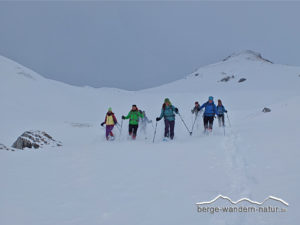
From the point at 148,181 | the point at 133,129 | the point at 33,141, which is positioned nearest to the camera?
the point at 148,181

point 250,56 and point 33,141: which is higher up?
point 250,56

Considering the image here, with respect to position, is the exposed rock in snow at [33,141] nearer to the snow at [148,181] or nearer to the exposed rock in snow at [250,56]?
the snow at [148,181]

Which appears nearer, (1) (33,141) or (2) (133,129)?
(1) (33,141)

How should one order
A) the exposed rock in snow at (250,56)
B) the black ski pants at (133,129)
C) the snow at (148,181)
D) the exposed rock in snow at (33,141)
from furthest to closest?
the exposed rock in snow at (250,56) < the black ski pants at (133,129) < the exposed rock in snow at (33,141) < the snow at (148,181)

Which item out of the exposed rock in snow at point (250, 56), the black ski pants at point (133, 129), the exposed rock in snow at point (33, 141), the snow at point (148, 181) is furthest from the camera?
the exposed rock in snow at point (250, 56)

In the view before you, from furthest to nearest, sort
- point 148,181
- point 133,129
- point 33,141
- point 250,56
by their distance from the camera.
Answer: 1. point 250,56
2. point 133,129
3. point 33,141
4. point 148,181

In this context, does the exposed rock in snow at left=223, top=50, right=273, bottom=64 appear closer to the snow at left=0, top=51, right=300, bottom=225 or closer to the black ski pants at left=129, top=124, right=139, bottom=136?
the snow at left=0, top=51, right=300, bottom=225

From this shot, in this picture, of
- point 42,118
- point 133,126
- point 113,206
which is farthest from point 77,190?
point 42,118

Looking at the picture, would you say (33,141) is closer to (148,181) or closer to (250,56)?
(148,181)

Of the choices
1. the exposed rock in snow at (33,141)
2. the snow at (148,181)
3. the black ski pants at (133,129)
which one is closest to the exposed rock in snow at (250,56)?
the snow at (148,181)

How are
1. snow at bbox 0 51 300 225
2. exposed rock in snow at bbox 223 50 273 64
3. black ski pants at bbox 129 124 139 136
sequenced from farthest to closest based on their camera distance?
1. exposed rock in snow at bbox 223 50 273 64
2. black ski pants at bbox 129 124 139 136
3. snow at bbox 0 51 300 225

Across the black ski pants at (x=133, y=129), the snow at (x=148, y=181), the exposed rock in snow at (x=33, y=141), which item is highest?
the black ski pants at (x=133, y=129)

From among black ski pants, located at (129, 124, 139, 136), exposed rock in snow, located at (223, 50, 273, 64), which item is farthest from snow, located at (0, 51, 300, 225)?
exposed rock in snow, located at (223, 50, 273, 64)

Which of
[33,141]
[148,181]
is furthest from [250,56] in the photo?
[148,181]
